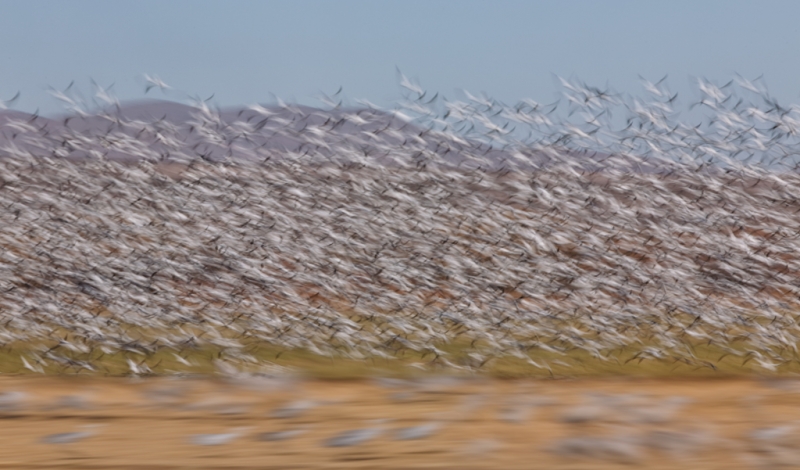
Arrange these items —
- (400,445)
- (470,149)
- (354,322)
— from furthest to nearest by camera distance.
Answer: (470,149) < (354,322) < (400,445)

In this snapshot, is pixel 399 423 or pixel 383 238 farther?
pixel 383 238

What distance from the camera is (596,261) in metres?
8.98

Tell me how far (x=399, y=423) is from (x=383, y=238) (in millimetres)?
5157

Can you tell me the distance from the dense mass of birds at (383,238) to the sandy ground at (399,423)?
1298 millimetres

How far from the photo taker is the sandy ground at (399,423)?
3809 millimetres

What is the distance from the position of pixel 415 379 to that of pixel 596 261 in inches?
147

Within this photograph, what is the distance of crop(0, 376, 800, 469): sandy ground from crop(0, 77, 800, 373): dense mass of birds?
130cm

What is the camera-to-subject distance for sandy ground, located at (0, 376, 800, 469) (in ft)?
12.5

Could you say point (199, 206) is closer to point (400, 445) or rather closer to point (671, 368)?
point (671, 368)

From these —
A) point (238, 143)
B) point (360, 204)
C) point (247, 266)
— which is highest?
point (238, 143)

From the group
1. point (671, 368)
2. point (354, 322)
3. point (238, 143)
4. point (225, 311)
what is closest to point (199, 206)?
point (238, 143)

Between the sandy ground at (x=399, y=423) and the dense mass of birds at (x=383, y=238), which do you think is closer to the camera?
the sandy ground at (x=399, y=423)

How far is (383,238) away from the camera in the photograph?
31.0 ft

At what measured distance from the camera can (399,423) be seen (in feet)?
14.3
